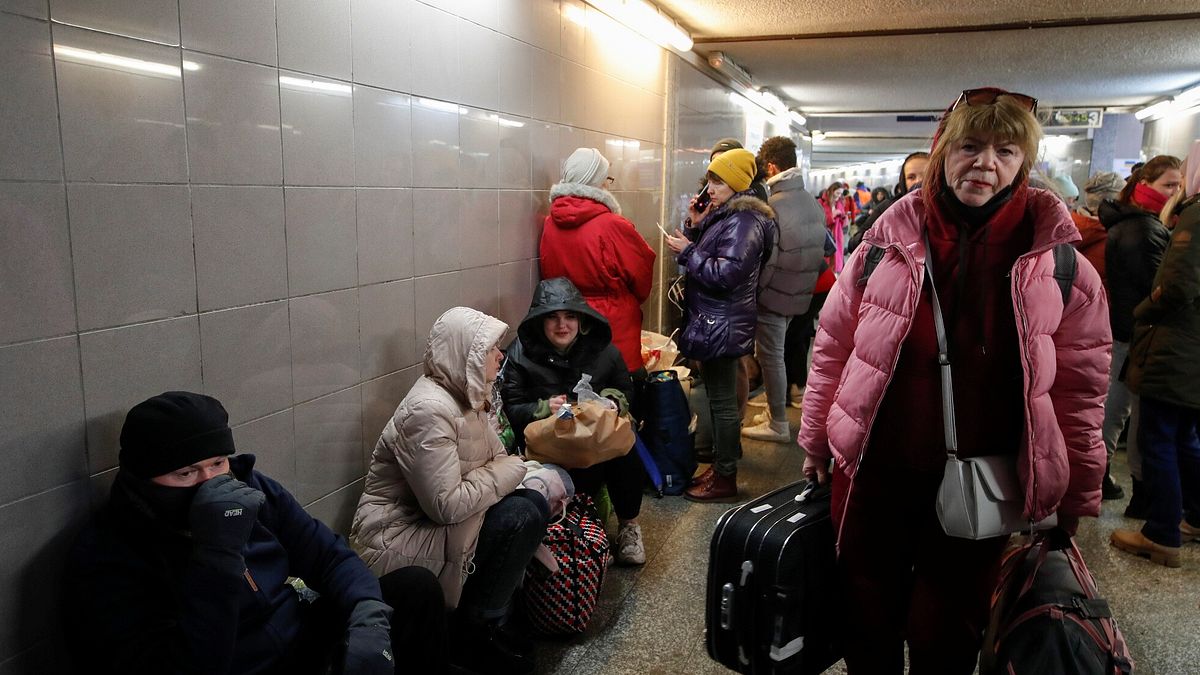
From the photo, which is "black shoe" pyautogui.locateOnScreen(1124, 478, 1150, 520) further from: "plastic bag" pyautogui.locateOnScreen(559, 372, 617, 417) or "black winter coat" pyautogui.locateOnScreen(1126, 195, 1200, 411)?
"plastic bag" pyautogui.locateOnScreen(559, 372, 617, 417)

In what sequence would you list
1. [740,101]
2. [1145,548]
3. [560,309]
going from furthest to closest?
[740,101] → [1145,548] → [560,309]

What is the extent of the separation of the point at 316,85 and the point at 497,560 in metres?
1.64

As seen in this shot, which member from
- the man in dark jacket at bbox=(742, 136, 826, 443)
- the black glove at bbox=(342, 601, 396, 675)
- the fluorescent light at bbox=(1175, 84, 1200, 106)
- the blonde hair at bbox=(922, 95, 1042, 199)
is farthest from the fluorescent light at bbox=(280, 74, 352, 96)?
the fluorescent light at bbox=(1175, 84, 1200, 106)

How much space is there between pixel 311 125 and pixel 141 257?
0.77 metres

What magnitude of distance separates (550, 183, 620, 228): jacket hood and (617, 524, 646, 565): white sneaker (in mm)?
1498

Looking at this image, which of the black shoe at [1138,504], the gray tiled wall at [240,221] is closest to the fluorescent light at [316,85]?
the gray tiled wall at [240,221]

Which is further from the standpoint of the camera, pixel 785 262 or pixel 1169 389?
pixel 785 262

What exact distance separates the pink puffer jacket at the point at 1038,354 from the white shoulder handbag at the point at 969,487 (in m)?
0.04

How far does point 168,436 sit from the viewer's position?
172cm

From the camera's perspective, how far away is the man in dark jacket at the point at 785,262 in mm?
4867

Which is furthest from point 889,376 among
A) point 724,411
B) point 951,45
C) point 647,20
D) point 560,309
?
point 951,45

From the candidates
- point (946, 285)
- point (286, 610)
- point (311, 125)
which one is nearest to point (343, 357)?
point (311, 125)

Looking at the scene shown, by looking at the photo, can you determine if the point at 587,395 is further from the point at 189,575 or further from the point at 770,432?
the point at 770,432

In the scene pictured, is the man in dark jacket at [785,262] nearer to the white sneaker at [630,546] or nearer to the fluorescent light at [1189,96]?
the white sneaker at [630,546]
